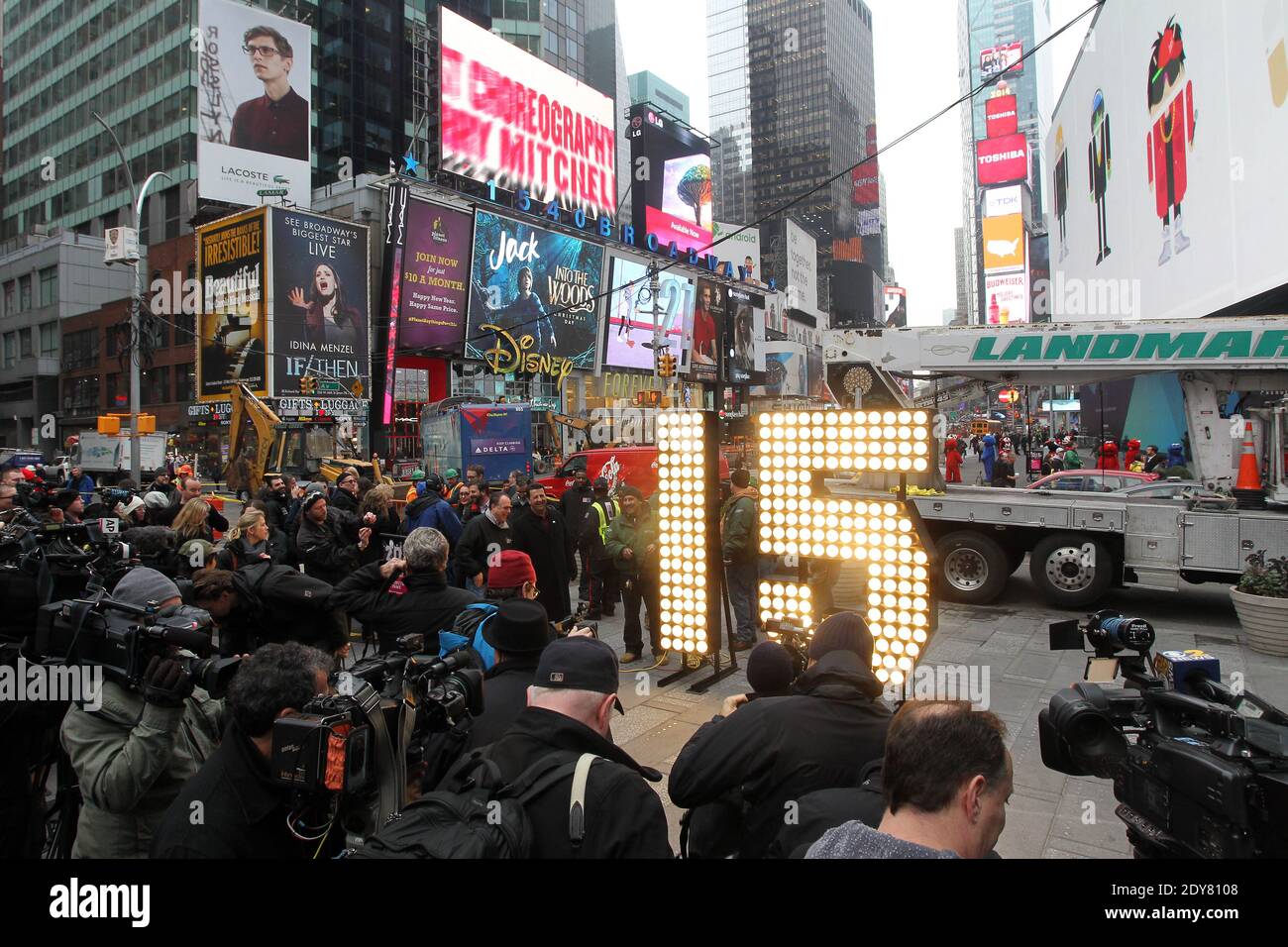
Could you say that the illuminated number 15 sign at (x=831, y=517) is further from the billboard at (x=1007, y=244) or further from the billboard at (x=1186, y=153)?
the billboard at (x=1007, y=244)

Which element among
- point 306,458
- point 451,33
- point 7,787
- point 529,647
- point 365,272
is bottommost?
point 7,787

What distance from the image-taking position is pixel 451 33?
124 ft

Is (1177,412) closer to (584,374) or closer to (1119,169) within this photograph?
(1119,169)

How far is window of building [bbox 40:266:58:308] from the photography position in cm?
5556

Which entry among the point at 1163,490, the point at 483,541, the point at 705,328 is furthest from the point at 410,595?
the point at 705,328

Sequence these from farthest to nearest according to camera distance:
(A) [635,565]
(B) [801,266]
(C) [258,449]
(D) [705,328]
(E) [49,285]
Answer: (B) [801,266], (E) [49,285], (D) [705,328], (C) [258,449], (A) [635,565]

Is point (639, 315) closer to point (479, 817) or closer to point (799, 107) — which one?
point (479, 817)

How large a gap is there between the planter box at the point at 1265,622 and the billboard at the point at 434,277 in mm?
33119

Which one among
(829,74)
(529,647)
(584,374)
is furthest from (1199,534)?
(829,74)

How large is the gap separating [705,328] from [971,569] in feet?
154

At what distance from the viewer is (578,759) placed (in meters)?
2.29

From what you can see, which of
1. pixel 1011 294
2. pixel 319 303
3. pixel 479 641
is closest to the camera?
pixel 479 641

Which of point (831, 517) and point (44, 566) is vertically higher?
A: point (831, 517)
